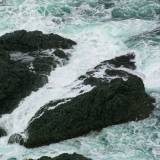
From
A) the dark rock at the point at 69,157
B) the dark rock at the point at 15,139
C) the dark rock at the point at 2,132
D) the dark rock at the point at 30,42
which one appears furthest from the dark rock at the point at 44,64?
the dark rock at the point at 69,157

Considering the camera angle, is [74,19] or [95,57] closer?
[95,57]

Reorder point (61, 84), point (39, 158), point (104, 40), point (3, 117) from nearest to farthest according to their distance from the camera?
point (39, 158)
point (3, 117)
point (61, 84)
point (104, 40)

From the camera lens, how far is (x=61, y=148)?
13703mm

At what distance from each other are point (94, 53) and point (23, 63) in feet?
8.00

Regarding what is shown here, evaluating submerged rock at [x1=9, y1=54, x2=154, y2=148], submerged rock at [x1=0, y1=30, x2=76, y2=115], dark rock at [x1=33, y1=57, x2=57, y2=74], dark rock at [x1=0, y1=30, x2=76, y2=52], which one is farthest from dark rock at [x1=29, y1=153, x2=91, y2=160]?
dark rock at [x1=0, y1=30, x2=76, y2=52]

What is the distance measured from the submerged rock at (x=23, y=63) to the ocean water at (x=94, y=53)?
0.25m

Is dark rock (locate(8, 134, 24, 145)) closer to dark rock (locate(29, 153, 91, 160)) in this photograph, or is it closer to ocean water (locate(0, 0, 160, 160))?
ocean water (locate(0, 0, 160, 160))

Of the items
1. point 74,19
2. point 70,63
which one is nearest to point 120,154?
point 70,63

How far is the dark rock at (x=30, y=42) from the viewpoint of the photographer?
58.7ft

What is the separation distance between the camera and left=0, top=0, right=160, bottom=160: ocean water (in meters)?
13.6

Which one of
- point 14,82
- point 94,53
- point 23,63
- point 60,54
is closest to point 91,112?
point 14,82

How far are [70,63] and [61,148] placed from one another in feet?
14.3

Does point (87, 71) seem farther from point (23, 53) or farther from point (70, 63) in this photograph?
point (23, 53)

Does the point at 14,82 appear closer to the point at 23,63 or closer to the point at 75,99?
the point at 23,63
